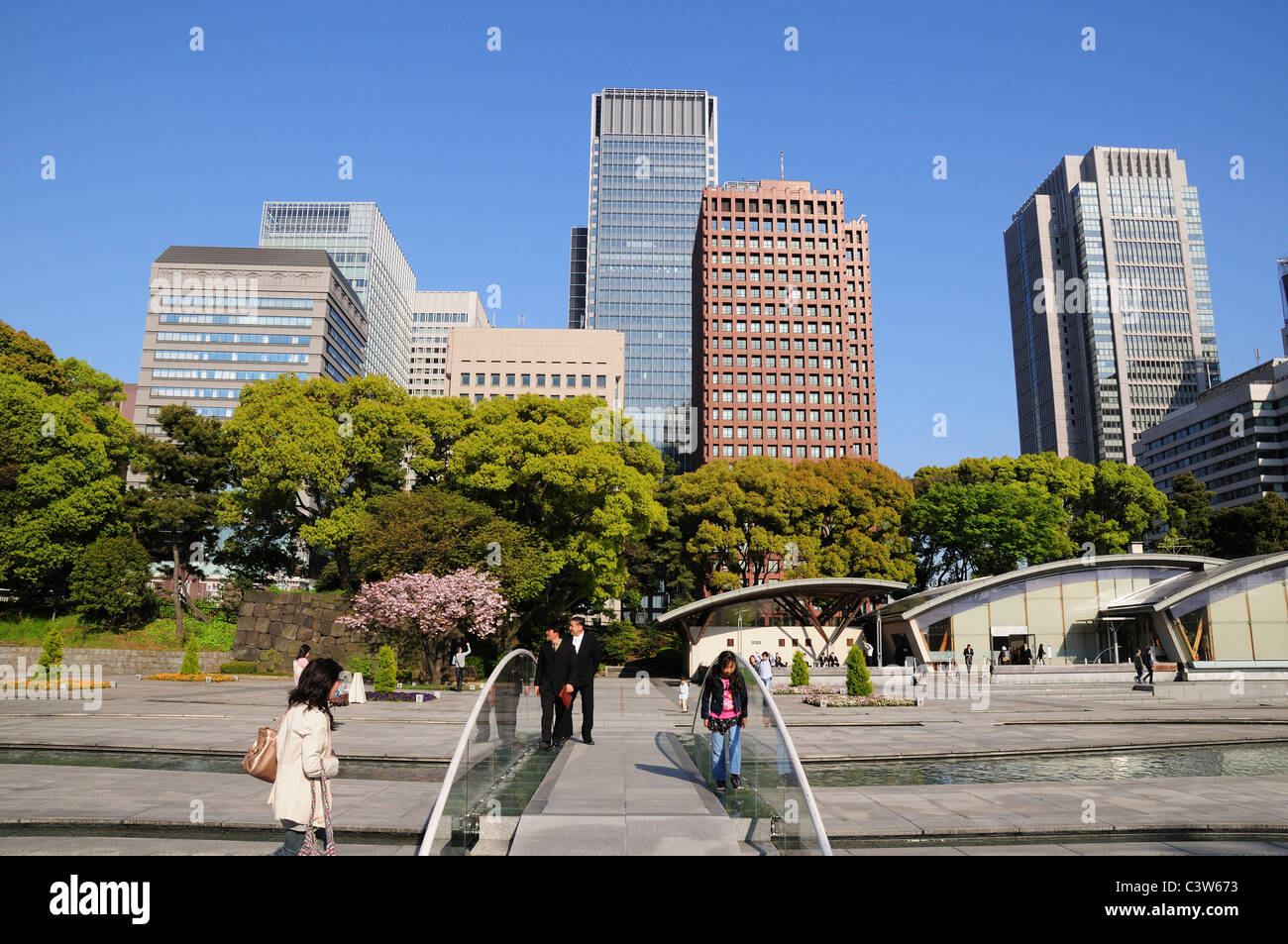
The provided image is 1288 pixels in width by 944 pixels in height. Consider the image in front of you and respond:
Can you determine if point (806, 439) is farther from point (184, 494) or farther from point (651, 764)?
point (651, 764)

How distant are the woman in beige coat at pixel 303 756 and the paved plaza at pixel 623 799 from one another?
1.67m

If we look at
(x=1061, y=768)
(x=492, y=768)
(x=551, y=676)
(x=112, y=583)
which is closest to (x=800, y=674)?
(x=1061, y=768)

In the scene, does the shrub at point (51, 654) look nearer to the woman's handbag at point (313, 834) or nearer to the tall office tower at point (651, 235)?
the woman's handbag at point (313, 834)

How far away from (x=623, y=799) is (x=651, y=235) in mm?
162132

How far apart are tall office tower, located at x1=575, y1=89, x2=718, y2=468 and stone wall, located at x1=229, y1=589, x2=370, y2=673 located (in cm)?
10546

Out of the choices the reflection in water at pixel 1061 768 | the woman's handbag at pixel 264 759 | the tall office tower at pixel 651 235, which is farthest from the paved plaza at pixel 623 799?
the tall office tower at pixel 651 235

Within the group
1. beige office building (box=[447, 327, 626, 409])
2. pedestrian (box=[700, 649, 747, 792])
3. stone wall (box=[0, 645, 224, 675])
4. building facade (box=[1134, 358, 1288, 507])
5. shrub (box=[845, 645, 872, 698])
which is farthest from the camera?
building facade (box=[1134, 358, 1288, 507])

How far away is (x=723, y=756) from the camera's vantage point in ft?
32.0

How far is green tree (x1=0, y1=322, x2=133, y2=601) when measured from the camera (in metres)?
39.1

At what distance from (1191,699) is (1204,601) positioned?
8.86 m

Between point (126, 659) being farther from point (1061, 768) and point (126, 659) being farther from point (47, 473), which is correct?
point (1061, 768)

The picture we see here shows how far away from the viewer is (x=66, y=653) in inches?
1570

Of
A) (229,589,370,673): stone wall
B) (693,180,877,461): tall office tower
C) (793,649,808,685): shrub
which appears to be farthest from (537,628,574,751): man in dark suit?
(693,180,877,461): tall office tower

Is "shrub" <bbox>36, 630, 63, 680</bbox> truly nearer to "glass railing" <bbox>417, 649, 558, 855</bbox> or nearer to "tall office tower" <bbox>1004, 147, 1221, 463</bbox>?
"glass railing" <bbox>417, 649, 558, 855</bbox>
